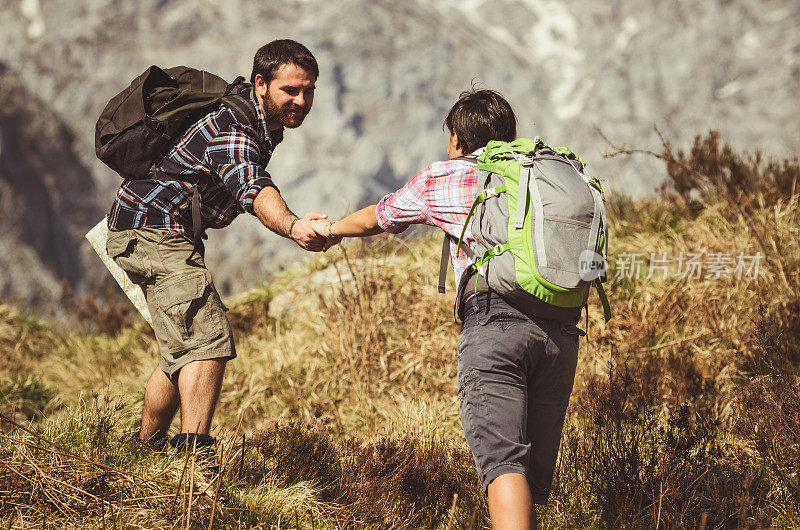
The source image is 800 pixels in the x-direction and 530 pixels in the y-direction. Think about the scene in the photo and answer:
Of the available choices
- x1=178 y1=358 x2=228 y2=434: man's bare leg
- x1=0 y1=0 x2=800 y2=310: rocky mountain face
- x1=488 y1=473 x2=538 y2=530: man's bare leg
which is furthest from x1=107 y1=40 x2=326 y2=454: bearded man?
x1=0 y1=0 x2=800 y2=310: rocky mountain face

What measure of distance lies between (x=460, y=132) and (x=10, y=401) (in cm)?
508

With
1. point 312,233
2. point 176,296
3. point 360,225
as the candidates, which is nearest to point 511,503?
point 360,225

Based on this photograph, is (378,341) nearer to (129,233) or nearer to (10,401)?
(129,233)

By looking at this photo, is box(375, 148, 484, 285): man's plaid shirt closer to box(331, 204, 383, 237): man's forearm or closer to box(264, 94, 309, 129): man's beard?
box(331, 204, 383, 237): man's forearm

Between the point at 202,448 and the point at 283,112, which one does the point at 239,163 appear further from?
the point at 202,448

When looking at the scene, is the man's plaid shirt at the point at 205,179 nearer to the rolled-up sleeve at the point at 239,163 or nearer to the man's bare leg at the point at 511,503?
the rolled-up sleeve at the point at 239,163

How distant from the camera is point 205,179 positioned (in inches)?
126

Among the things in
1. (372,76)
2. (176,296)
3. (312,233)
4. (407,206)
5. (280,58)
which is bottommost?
(176,296)

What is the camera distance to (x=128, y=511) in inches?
96.3

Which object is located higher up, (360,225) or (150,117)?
(150,117)

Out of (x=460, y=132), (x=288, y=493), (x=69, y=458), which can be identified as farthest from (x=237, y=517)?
(x=460, y=132)

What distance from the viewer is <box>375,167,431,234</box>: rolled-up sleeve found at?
8.43 ft

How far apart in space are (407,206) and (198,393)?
1392 millimetres

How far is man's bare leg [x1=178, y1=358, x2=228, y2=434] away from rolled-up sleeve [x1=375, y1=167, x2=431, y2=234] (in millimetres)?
1194
